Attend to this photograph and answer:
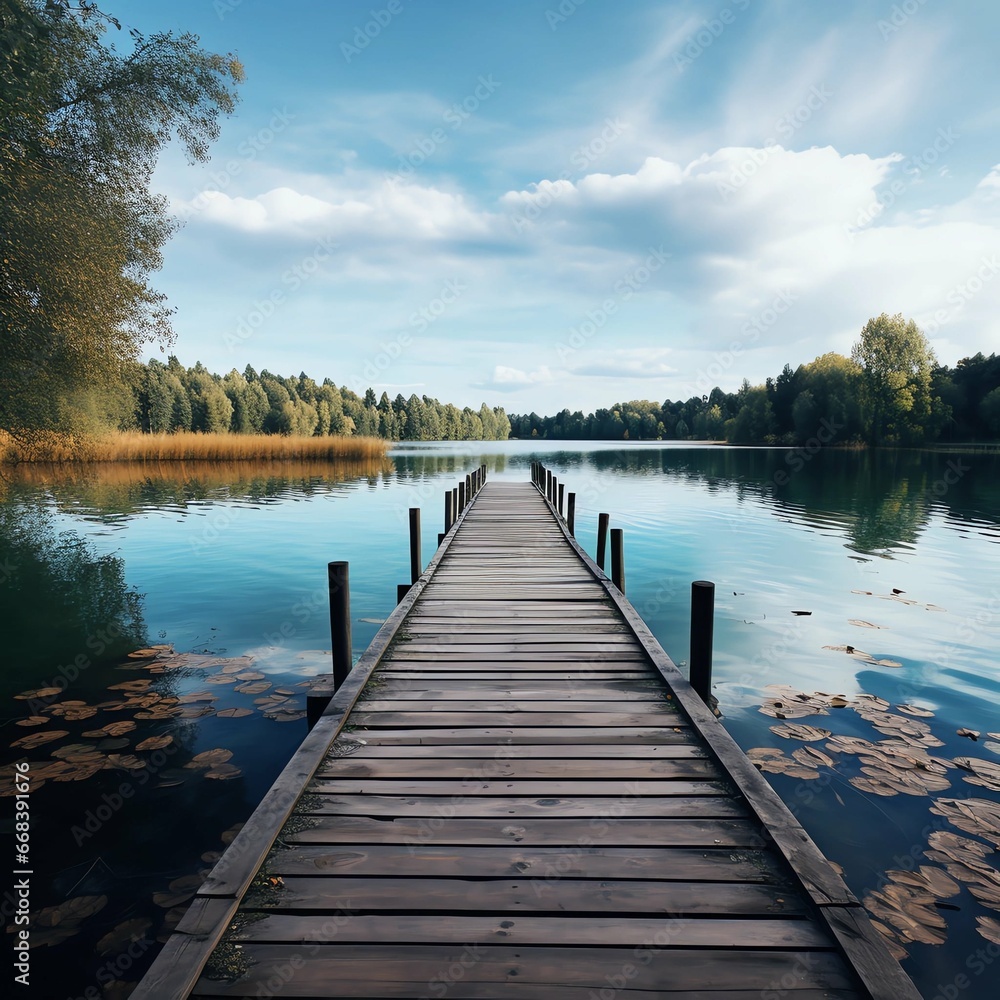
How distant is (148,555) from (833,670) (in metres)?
15.4

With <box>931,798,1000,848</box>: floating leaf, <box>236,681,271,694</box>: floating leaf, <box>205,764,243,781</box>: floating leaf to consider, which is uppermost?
<box>931,798,1000,848</box>: floating leaf

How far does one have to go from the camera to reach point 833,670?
8258mm

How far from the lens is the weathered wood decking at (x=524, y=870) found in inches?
91.0

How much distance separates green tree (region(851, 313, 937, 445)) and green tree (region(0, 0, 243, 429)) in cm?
7087

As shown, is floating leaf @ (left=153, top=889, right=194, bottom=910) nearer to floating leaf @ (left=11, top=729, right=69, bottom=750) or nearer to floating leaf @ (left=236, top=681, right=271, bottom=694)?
floating leaf @ (left=11, top=729, right=69, bottom=750)

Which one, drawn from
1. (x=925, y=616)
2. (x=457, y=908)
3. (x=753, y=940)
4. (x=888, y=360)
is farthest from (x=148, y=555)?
(x=888, y=360)

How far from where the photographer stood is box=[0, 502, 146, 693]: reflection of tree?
8469 millimetres

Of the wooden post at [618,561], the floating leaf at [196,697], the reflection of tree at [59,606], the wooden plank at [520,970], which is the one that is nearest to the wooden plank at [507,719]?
the wooden plank at [520,970]

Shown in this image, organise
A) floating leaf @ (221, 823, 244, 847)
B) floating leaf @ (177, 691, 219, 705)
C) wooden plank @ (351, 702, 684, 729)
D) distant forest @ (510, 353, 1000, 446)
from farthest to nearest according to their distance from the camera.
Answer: distant forest @ (510, 353, 1000, 446), floating leaf @ (177, 691, 219, 705), floating leaf @ (221, 823, 244, 847), wooden plank @ (351, 702, 684, 729)

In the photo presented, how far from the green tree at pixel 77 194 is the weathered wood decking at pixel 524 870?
1266 cm

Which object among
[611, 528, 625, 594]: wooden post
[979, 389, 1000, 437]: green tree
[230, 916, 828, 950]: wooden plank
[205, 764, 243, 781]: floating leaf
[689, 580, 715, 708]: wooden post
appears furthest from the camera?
[979, 389, 1000, 437]: green tree

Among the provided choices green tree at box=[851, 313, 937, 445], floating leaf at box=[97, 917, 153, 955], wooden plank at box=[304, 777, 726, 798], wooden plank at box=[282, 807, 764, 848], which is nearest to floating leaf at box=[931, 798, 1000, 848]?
wooden plank at box=[304, 777, 726, 798]

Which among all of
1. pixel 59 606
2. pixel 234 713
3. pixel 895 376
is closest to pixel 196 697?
pixel 234 713

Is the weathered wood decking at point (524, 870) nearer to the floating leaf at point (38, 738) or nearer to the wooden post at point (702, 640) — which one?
the wooden post at point (702, 640)
